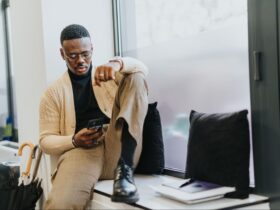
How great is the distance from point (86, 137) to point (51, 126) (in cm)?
27

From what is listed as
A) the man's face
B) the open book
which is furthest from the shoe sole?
the man's face

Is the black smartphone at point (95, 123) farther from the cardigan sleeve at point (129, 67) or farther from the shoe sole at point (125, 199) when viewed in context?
the shoe sole at point (125, 199)

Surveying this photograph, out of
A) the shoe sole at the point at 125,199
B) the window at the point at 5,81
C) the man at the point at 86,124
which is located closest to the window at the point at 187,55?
the man at the point at 86,124

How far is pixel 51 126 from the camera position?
211 cm

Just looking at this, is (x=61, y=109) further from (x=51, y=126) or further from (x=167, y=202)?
(x=167, y=202)

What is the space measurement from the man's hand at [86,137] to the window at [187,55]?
0.46m

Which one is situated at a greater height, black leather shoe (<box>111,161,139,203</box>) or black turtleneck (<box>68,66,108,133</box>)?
black turtleneck (<box>68,66,108,133</box>)

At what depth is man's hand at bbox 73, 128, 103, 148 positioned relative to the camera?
6.36 ft

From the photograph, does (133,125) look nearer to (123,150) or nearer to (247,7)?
(123,150)

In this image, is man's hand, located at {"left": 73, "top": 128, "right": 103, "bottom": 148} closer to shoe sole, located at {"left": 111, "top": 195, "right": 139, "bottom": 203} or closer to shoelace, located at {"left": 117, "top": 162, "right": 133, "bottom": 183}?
shoelace, located at {"left": 117, "top": 162, "right": 133, "bottom": 183}

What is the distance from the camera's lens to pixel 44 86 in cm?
242

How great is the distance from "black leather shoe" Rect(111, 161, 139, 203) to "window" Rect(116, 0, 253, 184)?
1.80 ft

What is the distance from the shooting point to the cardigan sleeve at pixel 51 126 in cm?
204

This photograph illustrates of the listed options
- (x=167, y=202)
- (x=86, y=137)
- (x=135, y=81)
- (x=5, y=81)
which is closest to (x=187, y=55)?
(x=135, y=81)
